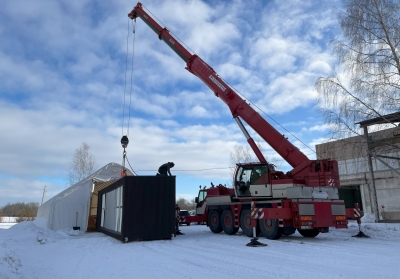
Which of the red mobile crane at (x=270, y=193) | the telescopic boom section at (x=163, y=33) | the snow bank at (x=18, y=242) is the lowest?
the snow bank at (x=18, y=242)

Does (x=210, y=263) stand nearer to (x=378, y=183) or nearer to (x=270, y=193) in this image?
(x=270, y=193)

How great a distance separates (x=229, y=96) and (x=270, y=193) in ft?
16.1

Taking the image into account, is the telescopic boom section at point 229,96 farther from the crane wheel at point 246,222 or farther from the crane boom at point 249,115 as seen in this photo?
the crane wheel at point 246,222

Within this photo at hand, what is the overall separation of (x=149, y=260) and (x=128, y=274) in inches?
63.7

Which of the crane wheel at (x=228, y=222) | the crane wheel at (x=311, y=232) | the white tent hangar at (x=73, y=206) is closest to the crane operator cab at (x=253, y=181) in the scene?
the crane wheel at (x=228, y=222)

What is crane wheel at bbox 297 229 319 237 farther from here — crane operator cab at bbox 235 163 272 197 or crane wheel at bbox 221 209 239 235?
crane wheel at bbox 221 209 239 235

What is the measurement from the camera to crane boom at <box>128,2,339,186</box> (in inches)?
480

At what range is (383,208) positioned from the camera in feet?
92.8

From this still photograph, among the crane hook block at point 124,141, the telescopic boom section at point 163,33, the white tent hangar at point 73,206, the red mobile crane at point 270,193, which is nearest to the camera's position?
the red mobile crane at point 270,193

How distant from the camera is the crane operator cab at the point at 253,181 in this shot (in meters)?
12.9

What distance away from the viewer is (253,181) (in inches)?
531

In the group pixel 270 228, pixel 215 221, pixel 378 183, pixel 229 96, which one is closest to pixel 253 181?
pixel 270 228

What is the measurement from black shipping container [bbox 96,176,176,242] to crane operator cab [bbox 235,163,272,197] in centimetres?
302

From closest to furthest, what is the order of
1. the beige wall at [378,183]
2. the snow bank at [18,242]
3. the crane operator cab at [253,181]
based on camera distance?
1. the snow bank at [18,242]
2. the crane operator cab at [253,181]
3. the beige wall at [378,183]
